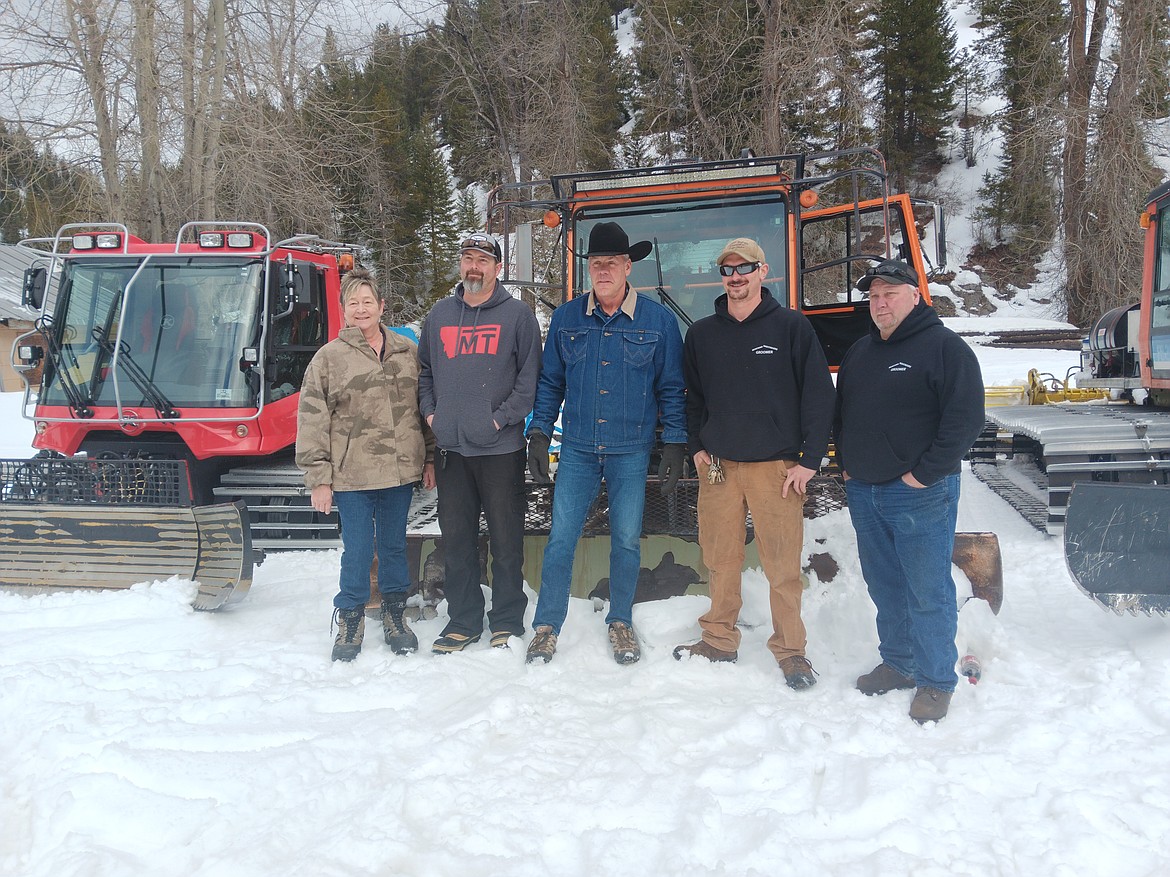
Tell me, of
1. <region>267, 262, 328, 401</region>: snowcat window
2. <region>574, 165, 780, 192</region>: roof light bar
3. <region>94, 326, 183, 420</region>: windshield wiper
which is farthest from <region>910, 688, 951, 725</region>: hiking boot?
<region>94, 326, 183, 420</region>: windshield wiper

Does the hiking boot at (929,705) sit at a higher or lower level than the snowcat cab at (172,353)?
lower

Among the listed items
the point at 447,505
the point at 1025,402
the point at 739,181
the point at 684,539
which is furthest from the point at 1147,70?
the point at 447,505

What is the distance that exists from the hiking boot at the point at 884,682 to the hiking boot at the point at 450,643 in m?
1.92

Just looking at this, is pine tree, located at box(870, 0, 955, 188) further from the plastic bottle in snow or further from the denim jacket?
the plastic bottle in snow

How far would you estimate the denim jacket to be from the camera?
13.2 feet

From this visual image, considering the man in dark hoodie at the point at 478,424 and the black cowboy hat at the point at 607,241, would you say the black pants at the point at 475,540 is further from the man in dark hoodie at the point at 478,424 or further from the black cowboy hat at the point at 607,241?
the black cowboy hat at the point at 607,241

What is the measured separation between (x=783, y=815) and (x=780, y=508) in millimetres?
1468

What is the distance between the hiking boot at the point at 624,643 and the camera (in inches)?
158

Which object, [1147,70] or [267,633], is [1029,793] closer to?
[267,633]

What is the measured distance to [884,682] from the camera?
3637 millimetres

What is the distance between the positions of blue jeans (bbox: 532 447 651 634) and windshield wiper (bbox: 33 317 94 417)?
165 inches

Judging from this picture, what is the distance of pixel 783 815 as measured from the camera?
8.92 feet

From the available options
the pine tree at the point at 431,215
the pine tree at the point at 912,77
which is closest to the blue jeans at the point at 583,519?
the pine tree at the point at 431,215

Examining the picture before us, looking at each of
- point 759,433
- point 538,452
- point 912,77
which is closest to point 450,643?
point 538,452
